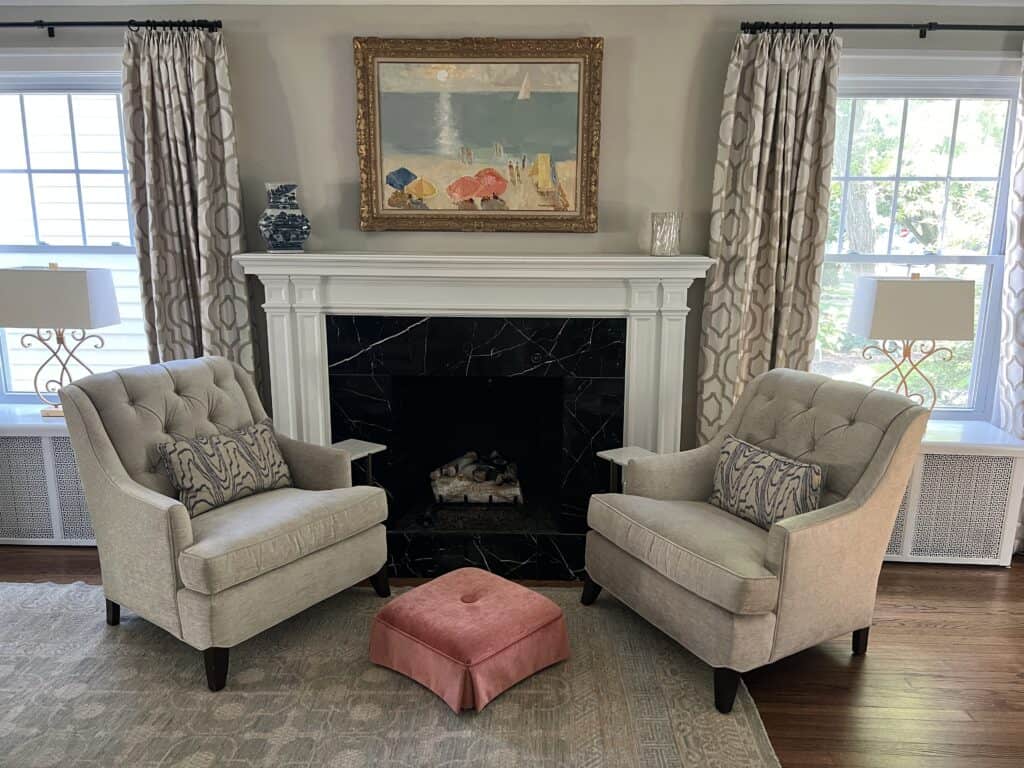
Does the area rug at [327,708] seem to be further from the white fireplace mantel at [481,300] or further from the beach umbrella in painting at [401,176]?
the beach umbrella in painting at [401,176]

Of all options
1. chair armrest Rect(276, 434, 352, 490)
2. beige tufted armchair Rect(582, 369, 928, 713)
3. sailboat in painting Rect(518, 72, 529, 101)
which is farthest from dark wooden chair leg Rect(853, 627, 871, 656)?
sailboat in painting Rect(518, 72, 529, 101)

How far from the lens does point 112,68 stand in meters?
3.47

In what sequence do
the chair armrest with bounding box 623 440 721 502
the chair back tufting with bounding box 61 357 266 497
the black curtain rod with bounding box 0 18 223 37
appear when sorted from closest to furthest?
1. the chair back tufting with bounding box 61 357 266 497
2. the chair armrest with bounding box 623 440 721 502
3. the black curtain rod with bounding box 0 18 223 37

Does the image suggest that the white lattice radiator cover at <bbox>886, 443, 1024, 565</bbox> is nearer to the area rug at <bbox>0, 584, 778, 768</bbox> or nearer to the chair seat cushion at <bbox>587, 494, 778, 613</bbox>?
the chair seat cushion at <bbox>587, 494, 778, 613</bbox>

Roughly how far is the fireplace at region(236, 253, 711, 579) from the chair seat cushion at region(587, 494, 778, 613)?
650mm

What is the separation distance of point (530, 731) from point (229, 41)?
123 inches

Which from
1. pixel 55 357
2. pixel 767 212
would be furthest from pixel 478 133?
pixel 55 357

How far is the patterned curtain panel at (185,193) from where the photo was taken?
3330 mm

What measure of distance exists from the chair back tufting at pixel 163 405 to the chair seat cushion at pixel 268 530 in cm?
31

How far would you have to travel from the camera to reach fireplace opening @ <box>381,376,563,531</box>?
364cm

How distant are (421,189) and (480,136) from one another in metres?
0.36

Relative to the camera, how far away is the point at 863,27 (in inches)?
129

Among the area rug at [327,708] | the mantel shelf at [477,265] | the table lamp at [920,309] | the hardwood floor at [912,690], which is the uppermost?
the mantel shelf at [477,265]

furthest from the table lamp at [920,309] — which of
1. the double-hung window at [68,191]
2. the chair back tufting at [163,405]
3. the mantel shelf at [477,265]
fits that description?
the double-hung window at [68,191]
